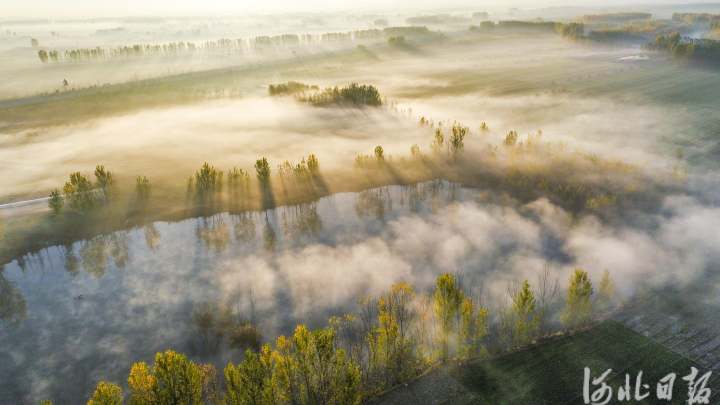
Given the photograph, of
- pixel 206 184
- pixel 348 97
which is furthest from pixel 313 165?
pixel 348 97

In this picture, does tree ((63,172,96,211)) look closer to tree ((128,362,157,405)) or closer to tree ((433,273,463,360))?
tree ((128,362,157,405))

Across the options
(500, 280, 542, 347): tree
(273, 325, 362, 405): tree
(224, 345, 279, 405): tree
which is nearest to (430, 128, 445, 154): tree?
(500, 280, 542, 347): tree

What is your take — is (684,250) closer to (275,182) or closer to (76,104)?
(275,182)

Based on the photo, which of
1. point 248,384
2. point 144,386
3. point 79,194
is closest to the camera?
point 144,386

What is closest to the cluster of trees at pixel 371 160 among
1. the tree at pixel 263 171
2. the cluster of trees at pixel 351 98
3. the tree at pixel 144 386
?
the tree at pixel 263 171

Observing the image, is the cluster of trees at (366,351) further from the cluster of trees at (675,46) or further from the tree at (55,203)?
Result: the cluster of trees at (675,46)

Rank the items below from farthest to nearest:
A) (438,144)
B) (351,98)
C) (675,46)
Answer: (675,46), (351,98), (438,144)

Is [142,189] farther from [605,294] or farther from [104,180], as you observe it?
[605,294]

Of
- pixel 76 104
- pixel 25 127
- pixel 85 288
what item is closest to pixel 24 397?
pixel 85 288
